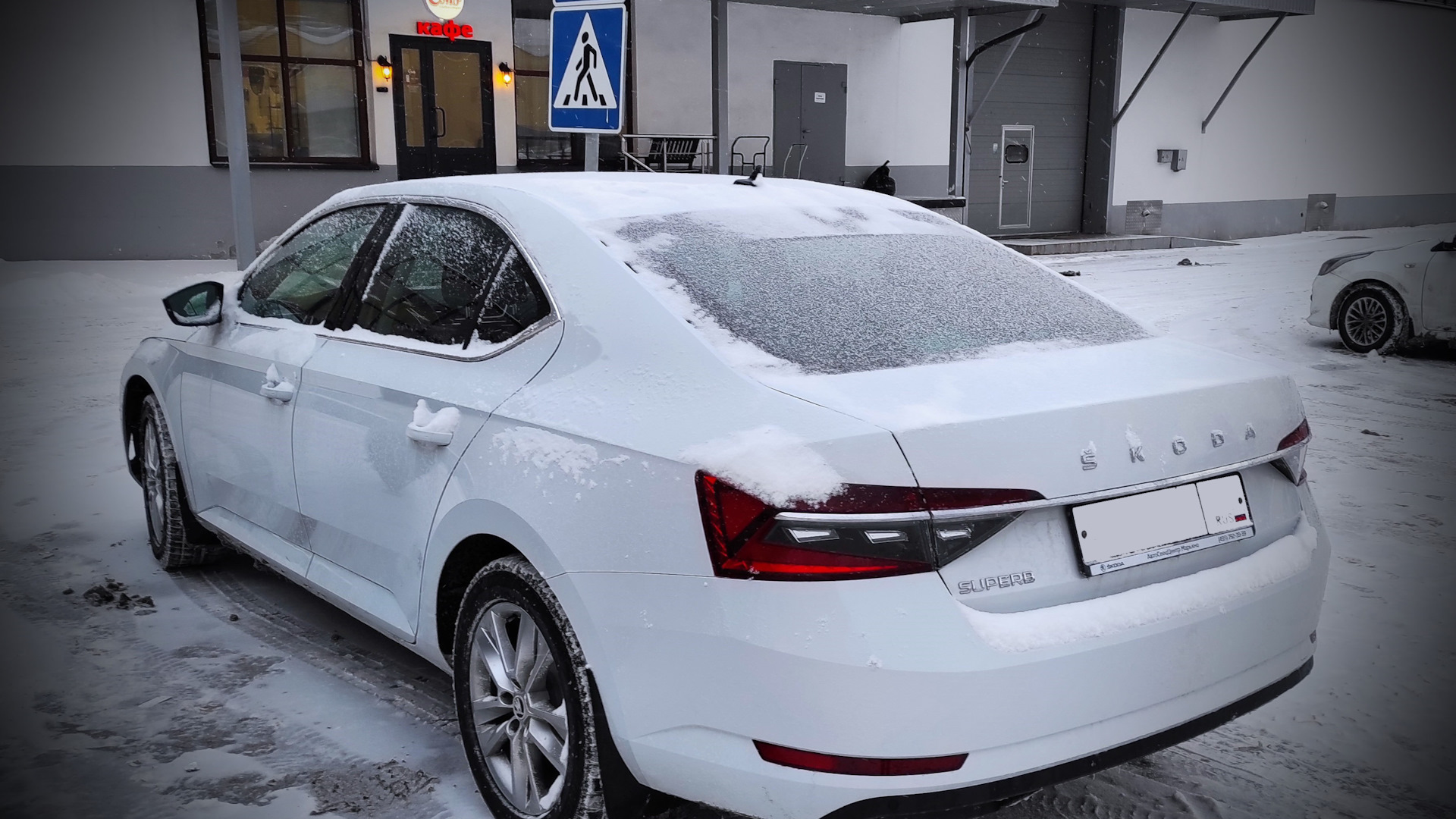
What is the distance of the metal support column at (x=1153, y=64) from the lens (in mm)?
22547

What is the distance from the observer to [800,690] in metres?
2.08

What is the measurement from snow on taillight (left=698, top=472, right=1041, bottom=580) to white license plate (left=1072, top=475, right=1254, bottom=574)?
26cm

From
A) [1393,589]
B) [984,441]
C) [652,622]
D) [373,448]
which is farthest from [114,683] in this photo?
[1393,589]

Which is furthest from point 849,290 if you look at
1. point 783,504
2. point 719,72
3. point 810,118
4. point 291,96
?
point 810,118

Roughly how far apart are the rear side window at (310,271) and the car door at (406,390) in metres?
0.23

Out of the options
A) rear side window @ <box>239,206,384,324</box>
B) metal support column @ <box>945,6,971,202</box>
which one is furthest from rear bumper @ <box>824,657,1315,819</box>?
metal support column @ <box>945,6,971,202</box>

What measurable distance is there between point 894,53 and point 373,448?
19781 mm

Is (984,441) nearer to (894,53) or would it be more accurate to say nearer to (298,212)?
(298,212)

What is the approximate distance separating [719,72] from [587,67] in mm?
10009

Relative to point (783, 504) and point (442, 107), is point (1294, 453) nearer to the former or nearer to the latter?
point (783, 504)

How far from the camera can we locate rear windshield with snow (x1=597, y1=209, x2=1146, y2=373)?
2.56 m

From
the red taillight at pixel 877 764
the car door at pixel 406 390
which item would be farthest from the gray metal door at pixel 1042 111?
the red taillight at pixel 877 764

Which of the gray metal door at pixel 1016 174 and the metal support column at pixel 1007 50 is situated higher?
the metal support column at pixel 1007 50

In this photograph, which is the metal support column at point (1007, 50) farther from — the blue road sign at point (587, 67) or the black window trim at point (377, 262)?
the black window trim at point (377, 262)
